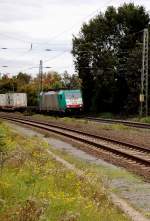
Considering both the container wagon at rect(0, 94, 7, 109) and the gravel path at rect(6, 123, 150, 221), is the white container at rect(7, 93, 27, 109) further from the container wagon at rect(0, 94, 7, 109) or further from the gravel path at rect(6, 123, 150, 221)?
the gravel path at rect(6, 123, 150, 221)

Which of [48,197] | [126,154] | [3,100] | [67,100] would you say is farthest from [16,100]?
[48,197]

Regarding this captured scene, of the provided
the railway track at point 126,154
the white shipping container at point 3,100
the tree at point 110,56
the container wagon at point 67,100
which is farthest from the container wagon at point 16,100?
the railway track at point 126,154

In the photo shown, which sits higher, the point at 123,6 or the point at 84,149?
the point at 123,6

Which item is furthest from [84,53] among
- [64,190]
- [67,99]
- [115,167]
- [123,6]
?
[64,190]

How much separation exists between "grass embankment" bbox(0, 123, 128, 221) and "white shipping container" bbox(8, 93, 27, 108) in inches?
3069

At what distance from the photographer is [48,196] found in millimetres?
10180

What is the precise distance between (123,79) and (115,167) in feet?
184

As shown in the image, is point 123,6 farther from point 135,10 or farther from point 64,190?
point 64,190

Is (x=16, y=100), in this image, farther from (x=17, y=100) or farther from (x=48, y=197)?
(x=48, y=197)

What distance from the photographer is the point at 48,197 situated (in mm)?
10078

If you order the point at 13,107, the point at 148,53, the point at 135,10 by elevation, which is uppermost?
the point at 135,10

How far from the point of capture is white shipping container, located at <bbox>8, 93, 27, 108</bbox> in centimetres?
9288

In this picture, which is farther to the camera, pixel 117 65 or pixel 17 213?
pixel 117 65

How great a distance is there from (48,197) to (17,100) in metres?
83.2
